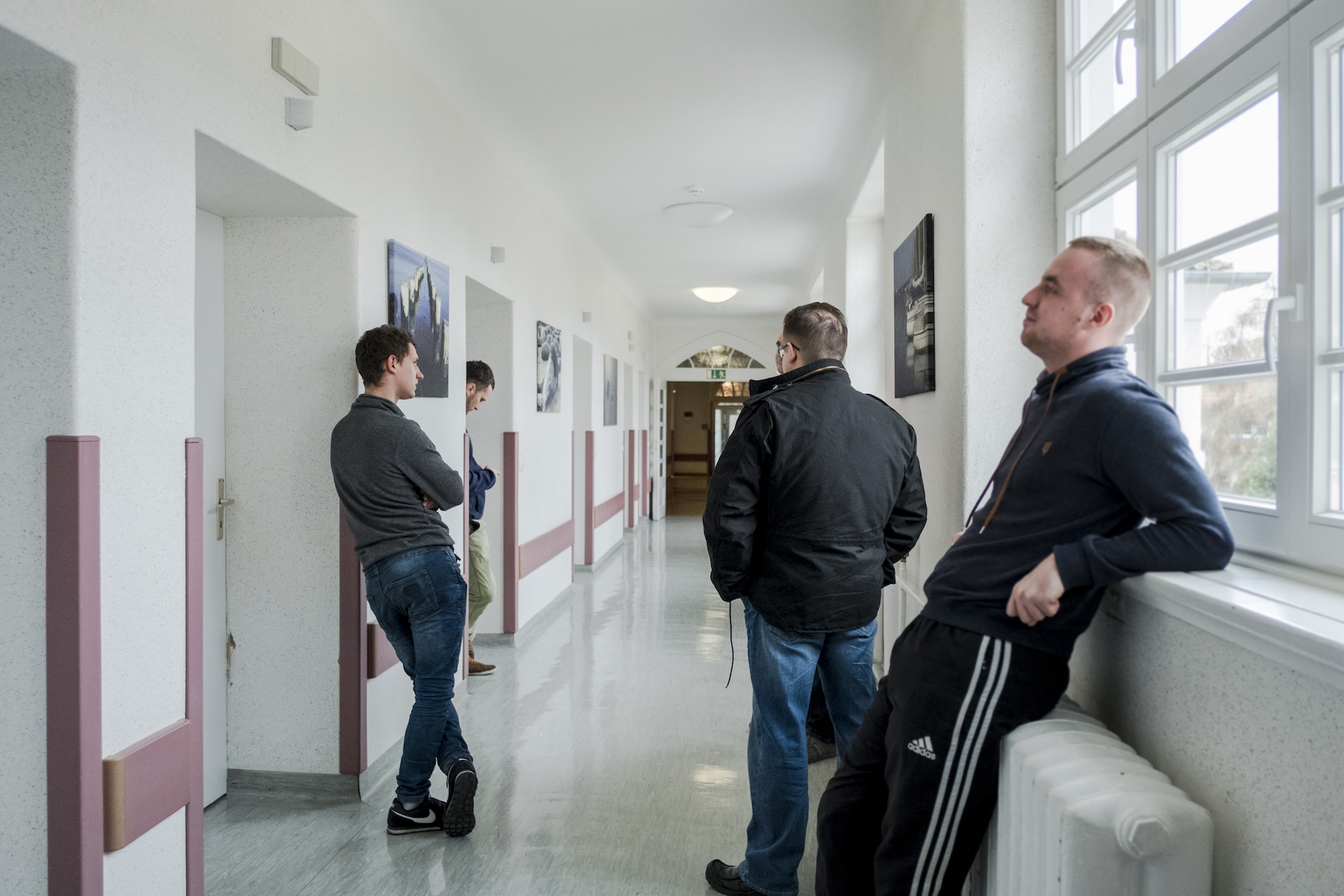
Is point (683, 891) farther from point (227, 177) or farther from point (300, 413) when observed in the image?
point (227, 177)

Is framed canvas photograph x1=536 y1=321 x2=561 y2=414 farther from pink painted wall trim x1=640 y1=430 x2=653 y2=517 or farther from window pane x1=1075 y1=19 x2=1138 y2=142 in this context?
pink painted wall trim x1=640 y1=430 x2=653 y2=517

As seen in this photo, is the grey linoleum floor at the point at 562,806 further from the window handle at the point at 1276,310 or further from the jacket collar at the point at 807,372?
the window handle at the point at 1276,310

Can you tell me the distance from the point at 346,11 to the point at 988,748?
309 cm

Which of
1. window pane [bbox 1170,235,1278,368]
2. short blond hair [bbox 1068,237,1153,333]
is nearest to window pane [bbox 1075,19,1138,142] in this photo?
window pane [bbox 1170,235,1278,368]

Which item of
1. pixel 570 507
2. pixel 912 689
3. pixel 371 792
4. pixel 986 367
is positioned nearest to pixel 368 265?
pixel 371 792

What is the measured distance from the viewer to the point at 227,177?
97.2 inches

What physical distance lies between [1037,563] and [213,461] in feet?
8.74

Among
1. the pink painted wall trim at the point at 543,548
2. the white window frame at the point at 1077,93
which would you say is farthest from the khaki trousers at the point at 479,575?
the white window frame at the point at 1077,93

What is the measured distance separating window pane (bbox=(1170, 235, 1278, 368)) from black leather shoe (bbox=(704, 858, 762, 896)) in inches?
69.0

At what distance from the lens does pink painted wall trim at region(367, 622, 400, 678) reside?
3023 millimetres

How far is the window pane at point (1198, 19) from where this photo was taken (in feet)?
5.25

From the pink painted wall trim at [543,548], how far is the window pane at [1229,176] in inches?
164

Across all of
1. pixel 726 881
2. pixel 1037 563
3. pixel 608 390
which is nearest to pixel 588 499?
pixel 608 390

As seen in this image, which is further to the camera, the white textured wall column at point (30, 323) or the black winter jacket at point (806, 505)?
the black winter jacket at point (806, 505)
